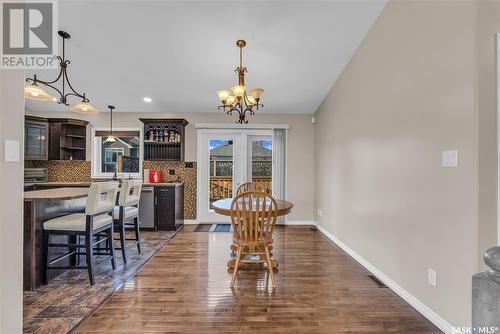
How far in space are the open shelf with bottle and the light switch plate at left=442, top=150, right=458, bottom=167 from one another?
171 inches

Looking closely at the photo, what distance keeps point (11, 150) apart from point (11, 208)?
33 cm

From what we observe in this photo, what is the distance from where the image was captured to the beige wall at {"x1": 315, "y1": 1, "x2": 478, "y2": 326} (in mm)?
1563

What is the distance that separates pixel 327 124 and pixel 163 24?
3.02 meters

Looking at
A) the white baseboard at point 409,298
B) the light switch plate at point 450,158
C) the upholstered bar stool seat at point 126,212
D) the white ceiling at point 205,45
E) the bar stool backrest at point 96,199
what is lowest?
the white baseboard at point 409,298

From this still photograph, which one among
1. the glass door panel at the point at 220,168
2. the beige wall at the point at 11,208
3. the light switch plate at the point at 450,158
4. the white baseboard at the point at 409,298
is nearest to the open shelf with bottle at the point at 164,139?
the glass door panel at the point at 220,168

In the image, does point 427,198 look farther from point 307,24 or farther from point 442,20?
point 307,24

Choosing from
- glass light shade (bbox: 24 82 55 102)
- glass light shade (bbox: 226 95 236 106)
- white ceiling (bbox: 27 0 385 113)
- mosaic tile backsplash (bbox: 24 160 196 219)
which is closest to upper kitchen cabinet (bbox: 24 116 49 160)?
mosaic tile backsplash (bbox: 24 160 196 219)

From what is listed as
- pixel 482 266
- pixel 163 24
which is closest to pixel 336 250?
pixel 482 266

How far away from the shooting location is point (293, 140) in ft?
16.7

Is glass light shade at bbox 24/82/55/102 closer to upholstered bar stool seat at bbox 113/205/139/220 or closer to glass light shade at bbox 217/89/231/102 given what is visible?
upholstered bar stool seat at bbox 113/205/139/220

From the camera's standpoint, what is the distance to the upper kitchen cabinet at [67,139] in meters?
4.78

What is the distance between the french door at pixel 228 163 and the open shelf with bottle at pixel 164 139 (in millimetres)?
422

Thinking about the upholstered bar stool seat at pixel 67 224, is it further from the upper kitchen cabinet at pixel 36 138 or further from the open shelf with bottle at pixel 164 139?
the upper kitchen cabinet at pixel 36 138

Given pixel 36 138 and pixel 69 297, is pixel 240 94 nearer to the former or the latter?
pixel 69 297
